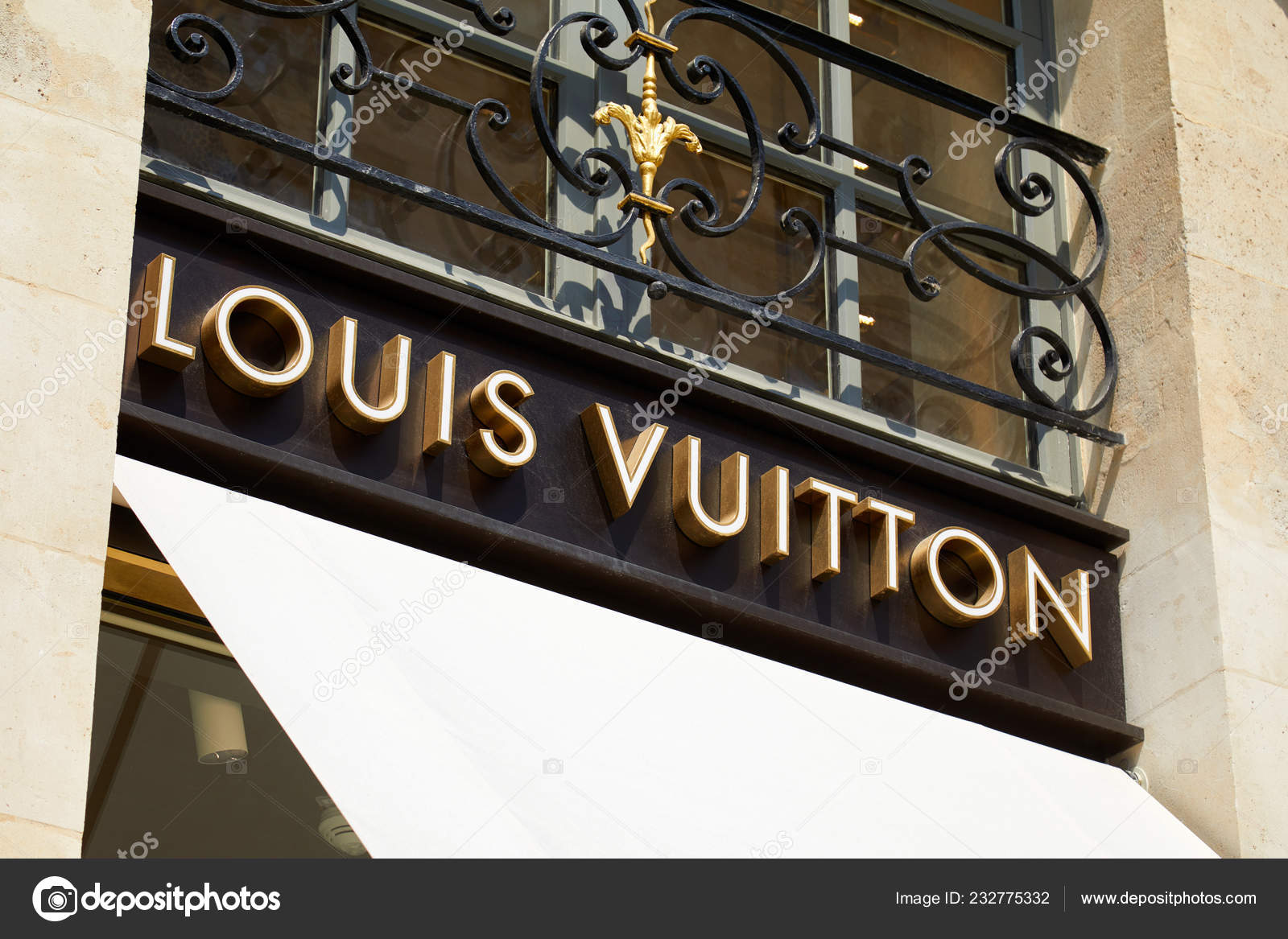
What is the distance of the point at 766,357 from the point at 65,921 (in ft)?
11.8

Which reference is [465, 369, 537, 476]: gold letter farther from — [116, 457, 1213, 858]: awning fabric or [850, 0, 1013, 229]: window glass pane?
[850, 0, 1013, 229]: window glass pane

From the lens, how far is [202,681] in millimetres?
7129

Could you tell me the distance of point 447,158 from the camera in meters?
6.39

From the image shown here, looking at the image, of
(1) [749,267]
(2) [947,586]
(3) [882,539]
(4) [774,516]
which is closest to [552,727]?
(4) [774,516]

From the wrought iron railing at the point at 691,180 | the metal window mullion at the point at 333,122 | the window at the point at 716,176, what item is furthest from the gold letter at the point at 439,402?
the metal window mullion at the point at 333,122

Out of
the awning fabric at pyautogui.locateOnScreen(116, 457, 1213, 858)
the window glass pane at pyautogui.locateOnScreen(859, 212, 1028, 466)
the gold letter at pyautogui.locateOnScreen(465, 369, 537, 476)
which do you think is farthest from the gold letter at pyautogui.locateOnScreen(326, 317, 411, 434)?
the window glass pane at pyautogui.locateOnScreen(859, 212, 1028, 466)

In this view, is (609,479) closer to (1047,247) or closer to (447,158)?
(447,158)

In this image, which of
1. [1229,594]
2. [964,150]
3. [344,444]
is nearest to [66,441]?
[344,444]

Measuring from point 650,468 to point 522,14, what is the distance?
2.05 m

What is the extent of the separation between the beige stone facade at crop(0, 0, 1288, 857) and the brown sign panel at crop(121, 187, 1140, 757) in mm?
334

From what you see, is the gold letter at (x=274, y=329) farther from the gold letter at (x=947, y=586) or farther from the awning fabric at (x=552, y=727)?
the gold letter at (x=947, y=586)

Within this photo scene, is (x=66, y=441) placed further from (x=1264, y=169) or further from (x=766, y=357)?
(x=1264, y=169)

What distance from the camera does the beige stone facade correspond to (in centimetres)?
407

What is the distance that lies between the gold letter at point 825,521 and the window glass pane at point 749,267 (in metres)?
0.80
